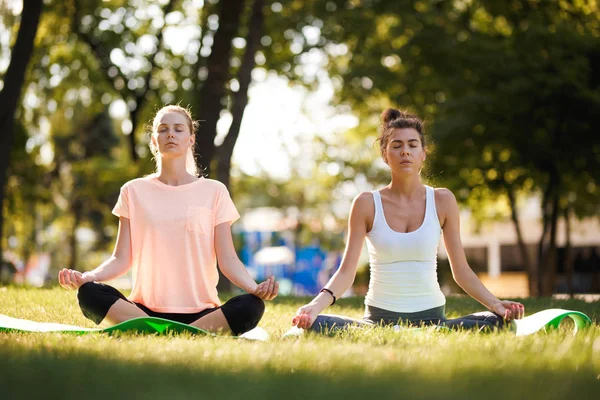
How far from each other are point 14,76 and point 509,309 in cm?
1004

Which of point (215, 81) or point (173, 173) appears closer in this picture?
point (173, 173)

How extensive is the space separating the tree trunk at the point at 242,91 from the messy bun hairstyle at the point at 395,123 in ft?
26.2

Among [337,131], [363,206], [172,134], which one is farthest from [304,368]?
[337,131]

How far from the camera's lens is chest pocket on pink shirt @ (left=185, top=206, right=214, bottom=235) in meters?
5.74

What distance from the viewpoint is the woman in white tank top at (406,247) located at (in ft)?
18.2

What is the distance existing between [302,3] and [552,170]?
251 inches

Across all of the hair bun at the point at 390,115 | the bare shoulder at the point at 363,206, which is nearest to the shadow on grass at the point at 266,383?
the bare shoulder at the point at 363,206

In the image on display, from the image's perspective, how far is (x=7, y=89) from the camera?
1311cm

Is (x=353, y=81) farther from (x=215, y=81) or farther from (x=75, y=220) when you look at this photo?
(x=75, y=220)

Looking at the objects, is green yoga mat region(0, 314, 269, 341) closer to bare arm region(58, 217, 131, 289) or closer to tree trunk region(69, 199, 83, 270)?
bare arm region(58, 217, 131, 289)

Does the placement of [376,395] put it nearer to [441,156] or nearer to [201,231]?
[201,231]

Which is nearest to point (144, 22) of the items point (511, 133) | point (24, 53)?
point (24, 53)

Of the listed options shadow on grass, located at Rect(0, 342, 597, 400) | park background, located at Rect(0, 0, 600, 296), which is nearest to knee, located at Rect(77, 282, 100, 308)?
shadow on grass, located at Rect(0, 342, 597, 400)

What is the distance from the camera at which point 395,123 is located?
5.88 m
